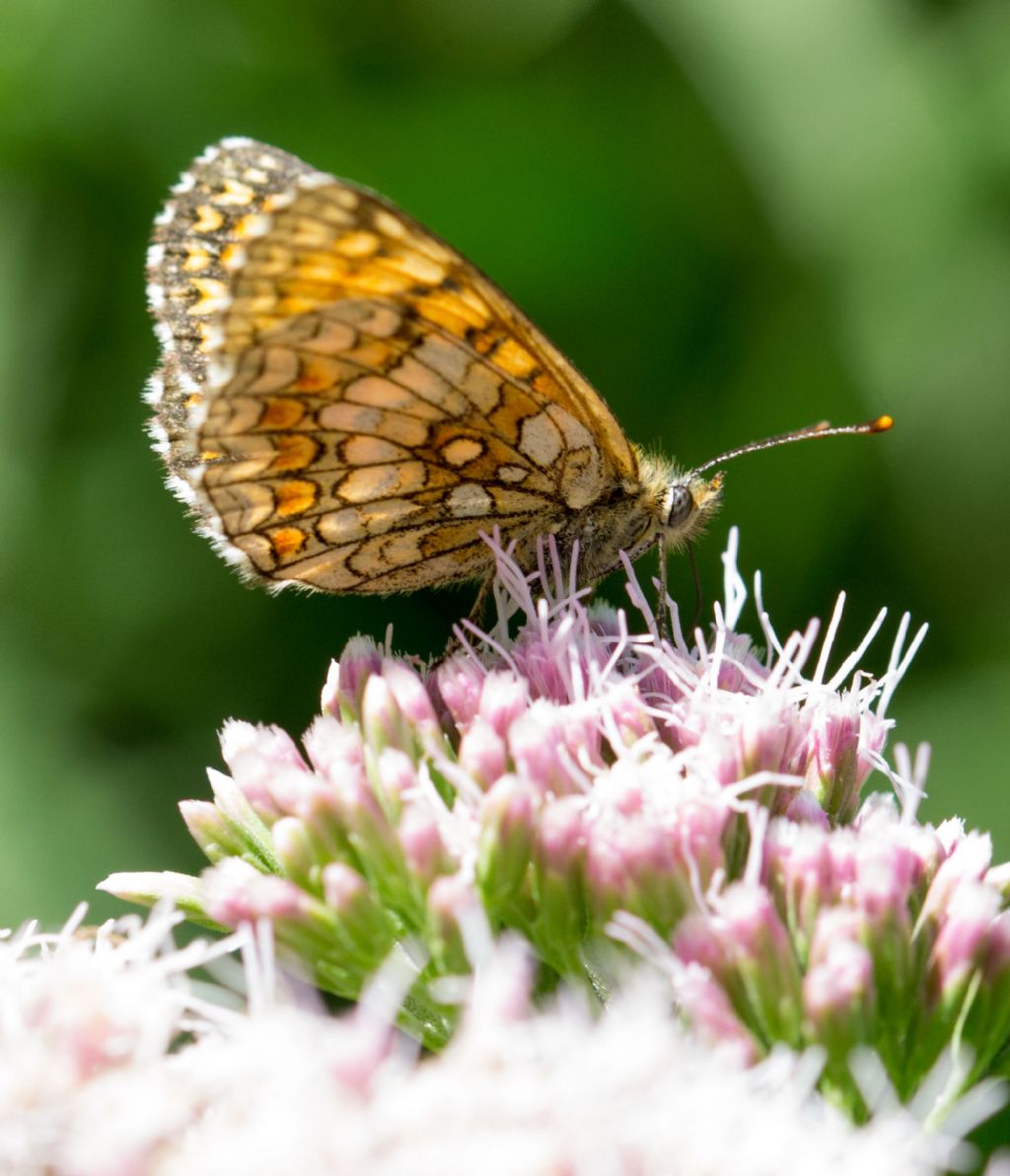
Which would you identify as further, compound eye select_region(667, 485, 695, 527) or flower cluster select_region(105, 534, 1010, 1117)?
compound eye select_region(667, 485, 695, 527)

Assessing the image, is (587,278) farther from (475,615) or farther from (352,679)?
(352,679)

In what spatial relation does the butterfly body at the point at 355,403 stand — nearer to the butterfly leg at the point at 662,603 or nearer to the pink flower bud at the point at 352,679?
the butterfly leg at the point at 662,603

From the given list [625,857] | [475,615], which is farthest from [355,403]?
[625,857]

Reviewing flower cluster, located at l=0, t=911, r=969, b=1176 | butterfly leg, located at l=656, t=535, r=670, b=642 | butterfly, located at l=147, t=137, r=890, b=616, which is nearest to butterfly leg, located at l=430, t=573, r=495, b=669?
butterfly, located at l=147, t=137, r=890, b=616

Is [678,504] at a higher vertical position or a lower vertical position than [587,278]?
lower

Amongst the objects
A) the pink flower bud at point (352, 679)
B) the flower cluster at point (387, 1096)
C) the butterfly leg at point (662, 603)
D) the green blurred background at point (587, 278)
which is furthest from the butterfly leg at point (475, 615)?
the green blurred background at point (587, 278)

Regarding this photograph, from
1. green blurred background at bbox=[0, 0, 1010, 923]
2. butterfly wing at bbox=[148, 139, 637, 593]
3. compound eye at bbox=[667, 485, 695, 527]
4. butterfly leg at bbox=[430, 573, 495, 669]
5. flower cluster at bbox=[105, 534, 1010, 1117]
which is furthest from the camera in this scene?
green blurred background at bbox=[0, 0, 1010, 923]

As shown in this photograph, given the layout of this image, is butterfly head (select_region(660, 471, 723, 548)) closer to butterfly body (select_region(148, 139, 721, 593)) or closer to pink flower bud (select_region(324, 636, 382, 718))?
butterfly body (select_region(148, 139, 721, 593))
